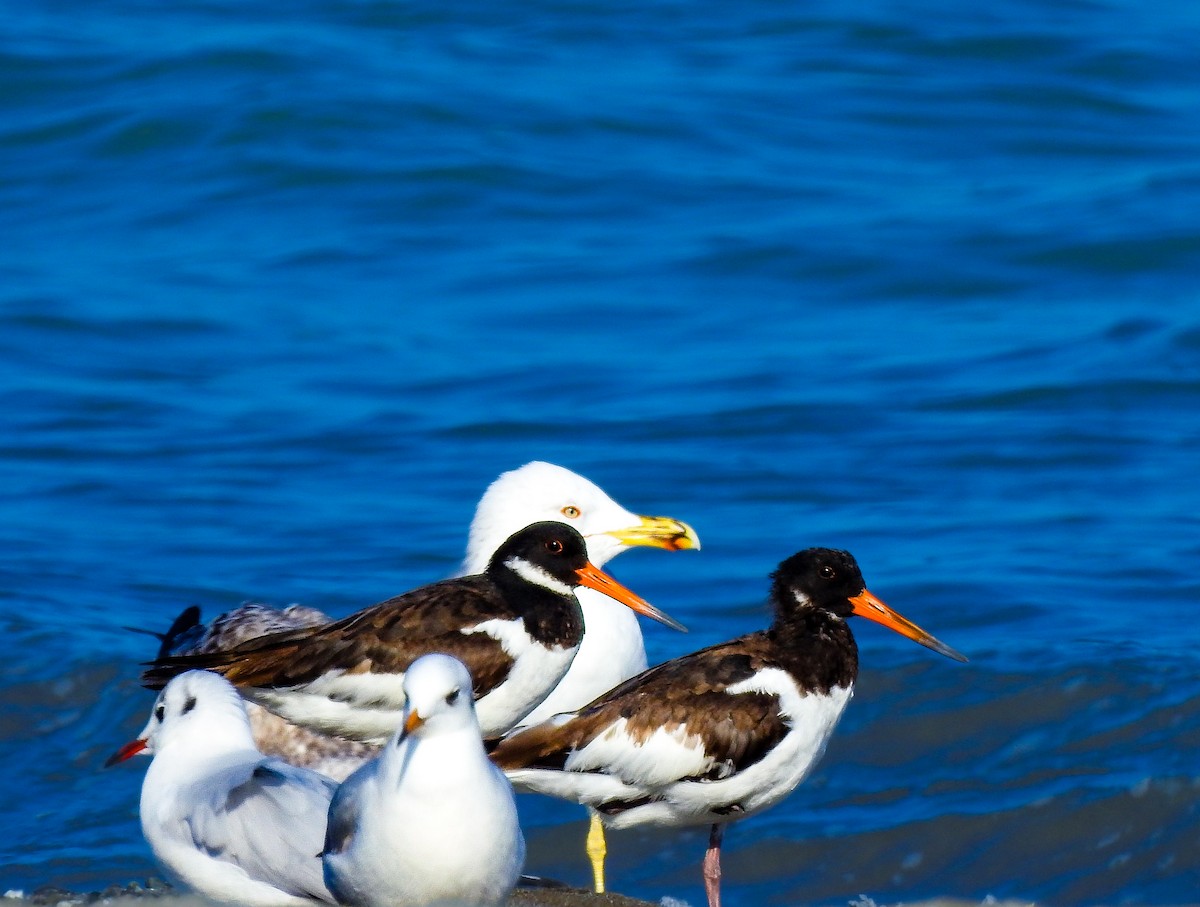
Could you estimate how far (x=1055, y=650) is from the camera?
1086 centimetres

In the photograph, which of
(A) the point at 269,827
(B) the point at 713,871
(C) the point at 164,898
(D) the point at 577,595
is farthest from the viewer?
(D) the point at 577,595

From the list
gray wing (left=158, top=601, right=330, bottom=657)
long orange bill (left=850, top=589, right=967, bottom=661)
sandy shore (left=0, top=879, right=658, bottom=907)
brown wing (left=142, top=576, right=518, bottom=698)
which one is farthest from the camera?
gray wing (left=158, top=601, right=330, bottom=657)

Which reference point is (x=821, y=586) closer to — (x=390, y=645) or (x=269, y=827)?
(x=390, y=645)

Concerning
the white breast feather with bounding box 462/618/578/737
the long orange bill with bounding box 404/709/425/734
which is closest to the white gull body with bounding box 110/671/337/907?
the long orange bill with bounding box 404/709/425/734

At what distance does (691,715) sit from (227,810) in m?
1.88

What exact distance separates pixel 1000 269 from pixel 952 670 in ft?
28.5

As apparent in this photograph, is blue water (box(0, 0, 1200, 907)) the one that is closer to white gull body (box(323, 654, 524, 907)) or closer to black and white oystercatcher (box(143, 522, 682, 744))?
black and white oystercatcher (box(143, 522, 682, 744))

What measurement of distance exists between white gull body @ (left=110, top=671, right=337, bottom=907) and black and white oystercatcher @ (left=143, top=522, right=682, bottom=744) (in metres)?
0.49

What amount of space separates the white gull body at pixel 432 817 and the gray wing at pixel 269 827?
34 cm

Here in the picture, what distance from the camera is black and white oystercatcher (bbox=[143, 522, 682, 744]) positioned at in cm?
711

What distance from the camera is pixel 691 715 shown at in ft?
23.1

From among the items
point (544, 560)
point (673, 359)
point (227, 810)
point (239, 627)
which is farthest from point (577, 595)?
point (673, 359)

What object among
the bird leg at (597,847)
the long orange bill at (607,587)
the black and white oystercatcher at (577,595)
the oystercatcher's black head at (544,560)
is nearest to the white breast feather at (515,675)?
the oystercatcher's black head at (544,560)

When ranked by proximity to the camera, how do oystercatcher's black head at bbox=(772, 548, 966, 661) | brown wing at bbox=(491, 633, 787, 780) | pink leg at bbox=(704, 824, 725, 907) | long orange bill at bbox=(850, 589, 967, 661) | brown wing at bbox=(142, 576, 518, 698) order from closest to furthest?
1. brown wing at bbox=(491, 633, 787, 780)
2. brown wing at bbox=(142, 576, 518, 698)
3. pink leg at bbox=(704, 824, 725, 907)
4. oystercatcher's black head at bbox=(772, 548, 966, 661)
5. long orange bill at bbox=(850, 589, 967, 661)
